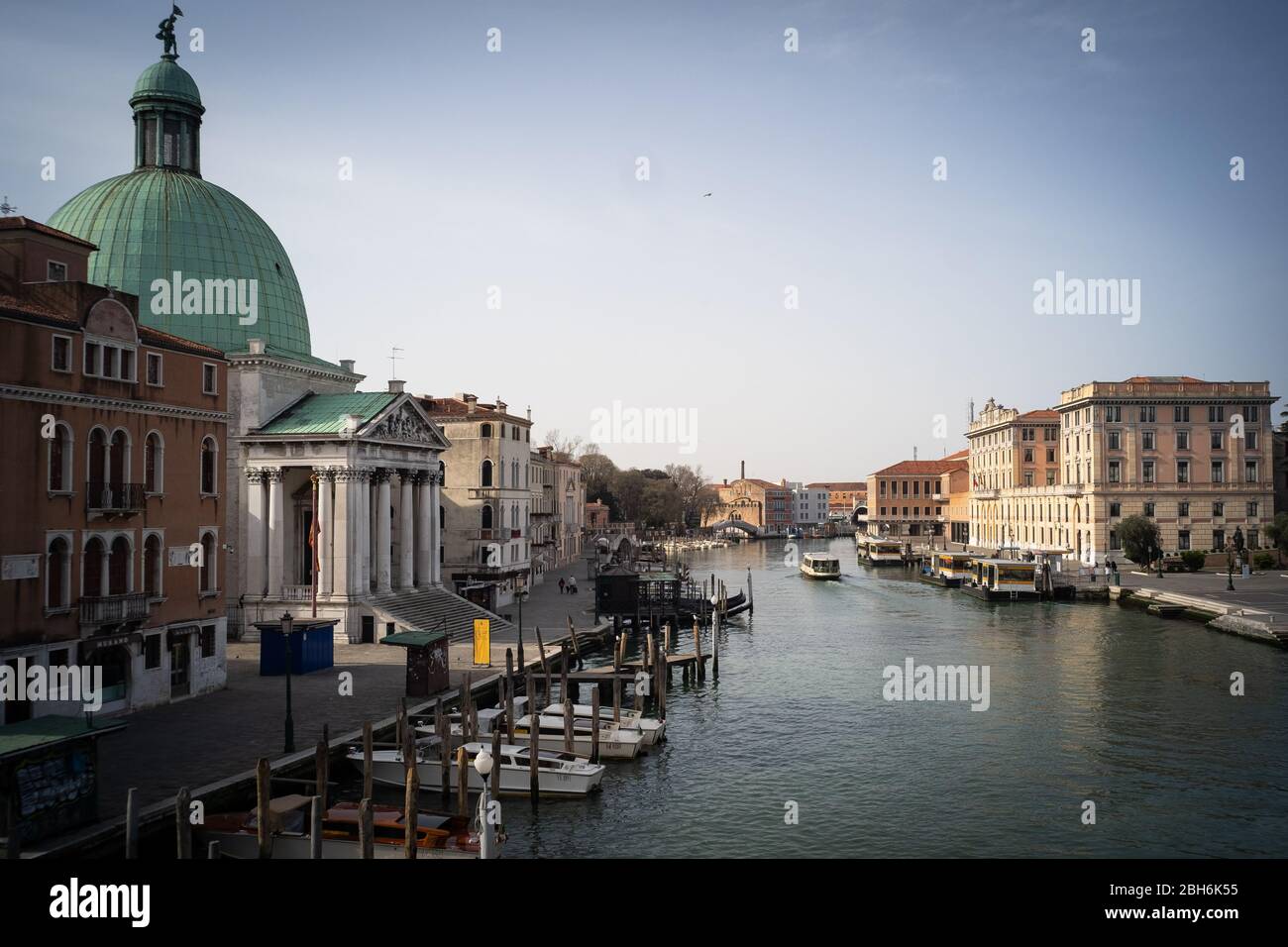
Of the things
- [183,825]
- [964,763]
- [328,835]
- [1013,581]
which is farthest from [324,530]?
[1013,581]

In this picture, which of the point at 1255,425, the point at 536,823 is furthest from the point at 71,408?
the point at 1255,425

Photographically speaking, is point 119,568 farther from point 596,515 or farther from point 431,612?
point 596,515

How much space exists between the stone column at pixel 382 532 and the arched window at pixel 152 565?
16.2m

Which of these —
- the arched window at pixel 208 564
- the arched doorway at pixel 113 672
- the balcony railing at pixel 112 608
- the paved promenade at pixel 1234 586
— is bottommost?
the paved promenade at pixel 1234 586

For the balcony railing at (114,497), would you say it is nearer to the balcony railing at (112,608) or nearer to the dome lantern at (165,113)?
the balcony railing at (112,608)

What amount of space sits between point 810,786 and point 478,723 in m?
9.48

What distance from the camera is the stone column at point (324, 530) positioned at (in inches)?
1662

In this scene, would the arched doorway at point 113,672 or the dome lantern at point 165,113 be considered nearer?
the arched doorway at point 113,672

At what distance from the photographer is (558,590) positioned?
65.1 m

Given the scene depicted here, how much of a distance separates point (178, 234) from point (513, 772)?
30.6m

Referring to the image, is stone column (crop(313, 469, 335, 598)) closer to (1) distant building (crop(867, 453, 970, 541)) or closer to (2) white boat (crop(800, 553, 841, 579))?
(2) white boat (crop(800, 553, 841, 579))

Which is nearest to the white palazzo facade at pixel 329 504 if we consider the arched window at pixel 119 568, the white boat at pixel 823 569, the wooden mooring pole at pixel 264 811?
the arched window at pixel 119 568

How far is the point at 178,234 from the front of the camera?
141 ft

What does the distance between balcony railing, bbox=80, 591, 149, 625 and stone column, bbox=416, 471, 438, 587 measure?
66.9 feet
